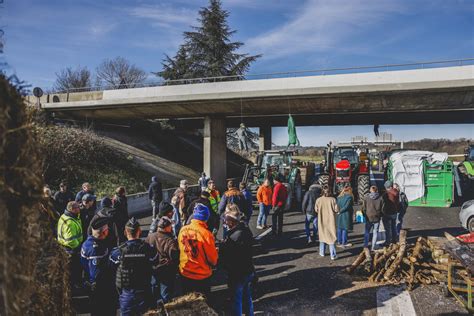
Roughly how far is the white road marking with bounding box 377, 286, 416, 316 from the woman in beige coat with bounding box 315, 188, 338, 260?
1.67m

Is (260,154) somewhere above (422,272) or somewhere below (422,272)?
above

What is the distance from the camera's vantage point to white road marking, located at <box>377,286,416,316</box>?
5.16 meters

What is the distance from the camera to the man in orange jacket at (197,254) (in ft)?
14.2

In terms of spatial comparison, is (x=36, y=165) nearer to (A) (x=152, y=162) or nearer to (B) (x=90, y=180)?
(B) (x=90, y=180)

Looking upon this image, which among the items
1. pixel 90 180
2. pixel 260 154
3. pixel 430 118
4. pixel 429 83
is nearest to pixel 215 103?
pixel 260 154

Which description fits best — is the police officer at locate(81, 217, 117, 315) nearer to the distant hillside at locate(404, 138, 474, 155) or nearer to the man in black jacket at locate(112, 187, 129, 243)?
the man in black jacket at locate(112, 187, 129, 243)

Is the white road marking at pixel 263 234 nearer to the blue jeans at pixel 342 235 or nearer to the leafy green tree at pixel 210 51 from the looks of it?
the blue jeans at pixel 342 235

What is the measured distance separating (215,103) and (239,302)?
15.3m

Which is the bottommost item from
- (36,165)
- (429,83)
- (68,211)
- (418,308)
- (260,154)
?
(418,308)

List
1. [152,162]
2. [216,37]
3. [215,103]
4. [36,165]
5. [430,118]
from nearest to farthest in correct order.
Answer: [36,165] → [215,103] → [152,162] → [430,118] → [216,37]

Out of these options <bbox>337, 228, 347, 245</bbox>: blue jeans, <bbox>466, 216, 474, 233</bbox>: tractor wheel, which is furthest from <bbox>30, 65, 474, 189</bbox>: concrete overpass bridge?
<bbox>337, 228, 347, 245</bbox>: blue jeans

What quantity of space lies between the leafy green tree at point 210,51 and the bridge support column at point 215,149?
12.9 metres

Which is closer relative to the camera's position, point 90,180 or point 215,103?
point 90,180

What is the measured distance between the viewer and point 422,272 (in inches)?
249
